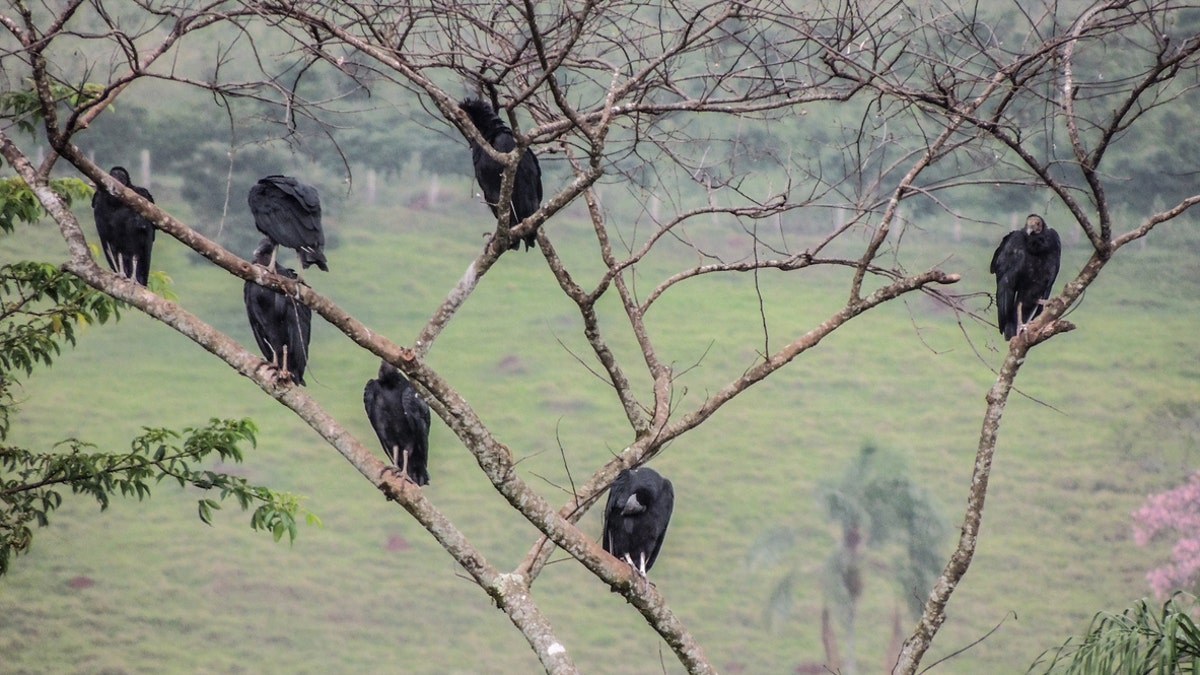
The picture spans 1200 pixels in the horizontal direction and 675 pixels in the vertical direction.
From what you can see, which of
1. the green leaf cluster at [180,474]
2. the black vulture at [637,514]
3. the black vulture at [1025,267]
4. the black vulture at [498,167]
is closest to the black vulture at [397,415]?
the green leaf cluster at [180,474]

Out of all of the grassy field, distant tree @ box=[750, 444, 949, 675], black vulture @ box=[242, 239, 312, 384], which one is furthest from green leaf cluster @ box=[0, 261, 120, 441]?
distant tree @ box=[750, 444, 949, 675]

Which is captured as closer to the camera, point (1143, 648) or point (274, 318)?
point (1143, 648)

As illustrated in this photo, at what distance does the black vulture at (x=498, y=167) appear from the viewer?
4.04m

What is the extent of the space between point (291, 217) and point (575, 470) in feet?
20.0

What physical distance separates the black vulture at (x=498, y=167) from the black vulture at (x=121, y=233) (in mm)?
1161

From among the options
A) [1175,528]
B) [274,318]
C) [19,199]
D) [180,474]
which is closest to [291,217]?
[274,318]

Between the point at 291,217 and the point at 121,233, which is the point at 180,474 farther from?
the point at 291,217

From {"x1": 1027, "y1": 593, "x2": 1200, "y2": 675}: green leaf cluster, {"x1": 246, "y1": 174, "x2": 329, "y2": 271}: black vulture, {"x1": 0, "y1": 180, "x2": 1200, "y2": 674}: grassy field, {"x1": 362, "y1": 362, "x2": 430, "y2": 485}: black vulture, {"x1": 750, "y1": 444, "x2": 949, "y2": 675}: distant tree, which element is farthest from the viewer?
{"x1": 750, "y1": 444, "x2": 949, "y2": 675}: distant tree

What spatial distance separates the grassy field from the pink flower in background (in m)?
0.13

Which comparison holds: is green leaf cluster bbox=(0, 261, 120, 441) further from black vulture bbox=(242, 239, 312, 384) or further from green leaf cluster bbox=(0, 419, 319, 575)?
black vulture bbox=(242, 239, 312, 384)

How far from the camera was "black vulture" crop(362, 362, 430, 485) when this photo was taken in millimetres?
4328

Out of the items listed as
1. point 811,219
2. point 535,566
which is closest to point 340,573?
point 811,219

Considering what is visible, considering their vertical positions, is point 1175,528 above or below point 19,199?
above

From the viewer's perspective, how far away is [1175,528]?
9.25 m
